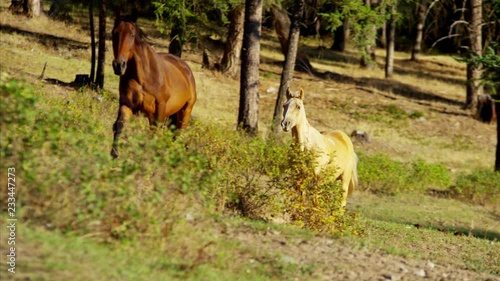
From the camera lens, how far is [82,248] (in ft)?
26.4

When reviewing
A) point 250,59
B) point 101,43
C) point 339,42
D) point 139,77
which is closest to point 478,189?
point 250,59

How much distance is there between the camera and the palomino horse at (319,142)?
13.2m

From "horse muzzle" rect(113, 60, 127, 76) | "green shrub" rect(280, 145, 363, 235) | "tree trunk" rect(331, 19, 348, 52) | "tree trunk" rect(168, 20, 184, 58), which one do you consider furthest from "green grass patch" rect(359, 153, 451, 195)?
"tree trunk" rect(331, 19, 348, 52)

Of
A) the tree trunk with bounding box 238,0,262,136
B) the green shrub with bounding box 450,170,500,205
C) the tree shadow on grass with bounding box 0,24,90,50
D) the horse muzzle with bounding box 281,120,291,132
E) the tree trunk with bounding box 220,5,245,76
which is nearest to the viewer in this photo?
the horse muzzle with bounding box 281,120,291,132

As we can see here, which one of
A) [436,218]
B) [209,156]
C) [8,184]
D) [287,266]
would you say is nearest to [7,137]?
[8,184]

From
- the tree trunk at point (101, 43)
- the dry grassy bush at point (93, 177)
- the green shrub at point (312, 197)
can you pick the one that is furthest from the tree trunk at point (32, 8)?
the dry grassy bush at point (93, 177)

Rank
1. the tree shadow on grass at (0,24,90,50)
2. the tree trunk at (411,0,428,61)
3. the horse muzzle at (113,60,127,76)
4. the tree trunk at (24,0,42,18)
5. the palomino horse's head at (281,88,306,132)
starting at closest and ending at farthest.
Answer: the palomino horse's head at (281,88,306,132)
the horse muzzle at (113,60,127,76)
the tree shadow on grass at (0,24,90,50)
the tree trunk at (24,0,42,18)
the tree trunk at (411,0,428,61)

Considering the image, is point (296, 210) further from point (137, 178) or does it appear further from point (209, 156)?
point (137, 178)

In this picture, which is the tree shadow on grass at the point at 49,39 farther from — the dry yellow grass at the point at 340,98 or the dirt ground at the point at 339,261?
the dirt ground at the point at 339,261

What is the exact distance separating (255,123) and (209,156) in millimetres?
9764

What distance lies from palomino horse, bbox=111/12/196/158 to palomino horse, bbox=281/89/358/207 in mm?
2042

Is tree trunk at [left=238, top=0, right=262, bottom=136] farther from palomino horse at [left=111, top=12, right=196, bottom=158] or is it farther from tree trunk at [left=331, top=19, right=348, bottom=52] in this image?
tree trunk at [left=331, top=19, right=348, bottom=52]

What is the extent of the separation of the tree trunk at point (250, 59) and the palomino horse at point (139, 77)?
6.90 metres

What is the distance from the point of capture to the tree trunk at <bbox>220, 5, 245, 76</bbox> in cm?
3525
